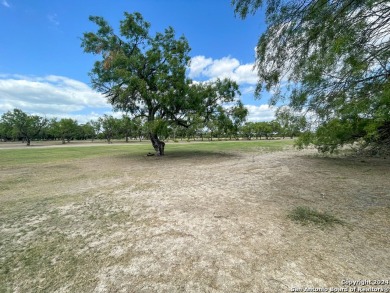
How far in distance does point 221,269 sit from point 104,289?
4.77ft

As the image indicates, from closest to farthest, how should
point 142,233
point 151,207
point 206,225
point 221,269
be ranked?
point 221,269, point 142,233, point 206,225, point 151,207

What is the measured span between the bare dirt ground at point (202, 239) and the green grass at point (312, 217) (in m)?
0.16

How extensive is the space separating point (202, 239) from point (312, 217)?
248cm

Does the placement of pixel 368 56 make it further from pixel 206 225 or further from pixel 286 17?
pixel 206 225

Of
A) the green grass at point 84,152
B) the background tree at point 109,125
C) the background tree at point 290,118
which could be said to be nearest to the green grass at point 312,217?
the background tree at point 290,118

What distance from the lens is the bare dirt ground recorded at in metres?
2.53

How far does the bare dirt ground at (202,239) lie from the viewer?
99.7 inches

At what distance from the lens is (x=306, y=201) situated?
5.39m

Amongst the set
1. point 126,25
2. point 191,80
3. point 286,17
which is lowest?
point 286,17

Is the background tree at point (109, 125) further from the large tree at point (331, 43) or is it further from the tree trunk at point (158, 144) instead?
the large tree at point (331, 43)

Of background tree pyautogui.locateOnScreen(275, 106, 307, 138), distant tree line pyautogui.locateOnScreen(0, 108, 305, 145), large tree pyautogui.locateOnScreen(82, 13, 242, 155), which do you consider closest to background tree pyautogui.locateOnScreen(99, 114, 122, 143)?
distant tree line pyautogui.locateOnScreen(0, 108, 305, 145)

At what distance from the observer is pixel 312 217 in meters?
4.29

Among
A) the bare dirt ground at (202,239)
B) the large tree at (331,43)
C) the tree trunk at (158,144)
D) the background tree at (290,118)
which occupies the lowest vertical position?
the bare dirt ground at (202,239)

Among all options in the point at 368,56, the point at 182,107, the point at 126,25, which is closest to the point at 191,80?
the point at 182,107
